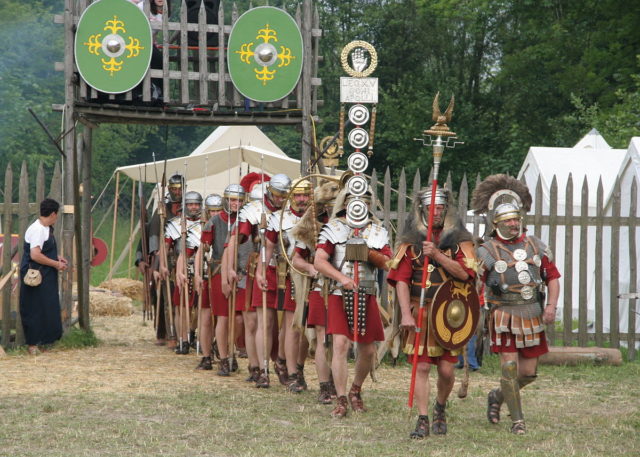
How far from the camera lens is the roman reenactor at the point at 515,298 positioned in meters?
6.96

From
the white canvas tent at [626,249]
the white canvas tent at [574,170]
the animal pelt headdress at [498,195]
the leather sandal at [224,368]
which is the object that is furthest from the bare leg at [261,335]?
the white canvas tent at [574,170]

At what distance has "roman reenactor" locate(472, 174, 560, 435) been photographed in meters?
6.96

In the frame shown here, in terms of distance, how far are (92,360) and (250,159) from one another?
262 inches

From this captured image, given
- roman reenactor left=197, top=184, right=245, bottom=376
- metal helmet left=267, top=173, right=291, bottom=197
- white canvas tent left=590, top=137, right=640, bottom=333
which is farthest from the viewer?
white canvas tent left=590, top=137, right=640, bottom=333

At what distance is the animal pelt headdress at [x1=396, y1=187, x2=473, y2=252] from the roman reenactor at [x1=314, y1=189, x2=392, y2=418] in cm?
52

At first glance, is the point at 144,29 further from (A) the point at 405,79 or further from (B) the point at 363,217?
(A) the point at 405,79

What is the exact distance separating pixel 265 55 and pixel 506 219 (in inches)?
183

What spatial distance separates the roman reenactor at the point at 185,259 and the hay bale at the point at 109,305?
4316 mm

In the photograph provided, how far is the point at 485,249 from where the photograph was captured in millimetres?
7117

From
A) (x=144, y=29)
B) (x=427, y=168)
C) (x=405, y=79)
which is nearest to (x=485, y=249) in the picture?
(x=144, y=29)

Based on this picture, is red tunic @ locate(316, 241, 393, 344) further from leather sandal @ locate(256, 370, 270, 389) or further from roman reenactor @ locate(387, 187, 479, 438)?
leather sandal @ locate(256, 370, 270, 389)

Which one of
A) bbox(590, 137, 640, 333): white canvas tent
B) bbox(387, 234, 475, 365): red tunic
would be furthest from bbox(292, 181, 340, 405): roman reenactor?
bbox(590, 137, 640, 333): white canvas tent

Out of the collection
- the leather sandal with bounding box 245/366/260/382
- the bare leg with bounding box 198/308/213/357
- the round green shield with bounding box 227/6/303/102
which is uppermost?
the round green shield with bounding box 227/6/303/102

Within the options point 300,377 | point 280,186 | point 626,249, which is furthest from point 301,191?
point 626,249
